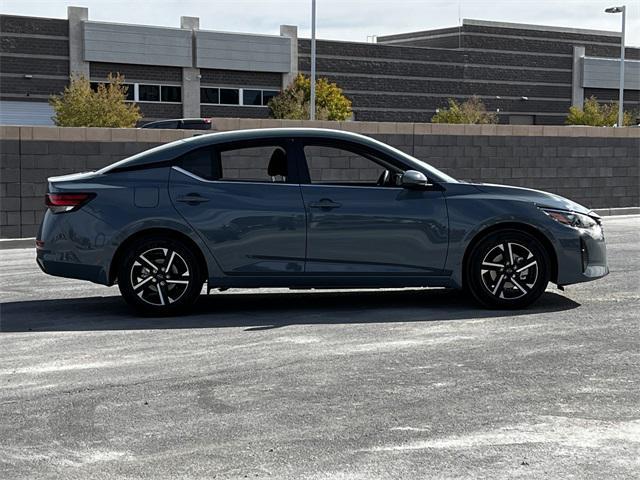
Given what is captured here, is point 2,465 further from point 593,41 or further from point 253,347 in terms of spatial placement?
point 593,41

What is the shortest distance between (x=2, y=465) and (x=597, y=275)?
6.06 metres

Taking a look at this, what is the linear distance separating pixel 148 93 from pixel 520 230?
2384 inches

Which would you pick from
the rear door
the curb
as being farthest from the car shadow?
the curb

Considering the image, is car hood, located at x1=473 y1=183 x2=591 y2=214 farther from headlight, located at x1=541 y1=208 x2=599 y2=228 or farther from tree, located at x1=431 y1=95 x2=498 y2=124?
tree, located at x1=431 y1=95 x2=498 y2=124

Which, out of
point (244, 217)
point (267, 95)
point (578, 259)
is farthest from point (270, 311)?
point (267, 95)

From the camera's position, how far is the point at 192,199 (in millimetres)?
8844

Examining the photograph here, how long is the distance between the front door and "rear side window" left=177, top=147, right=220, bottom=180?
2.71ft

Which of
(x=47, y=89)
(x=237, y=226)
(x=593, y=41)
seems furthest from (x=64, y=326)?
(x=593, y=41)

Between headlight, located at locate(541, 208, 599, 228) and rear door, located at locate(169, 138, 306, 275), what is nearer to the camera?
rear door, located at locate(169, 138, 306, 275)

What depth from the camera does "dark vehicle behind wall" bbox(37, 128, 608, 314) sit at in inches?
347

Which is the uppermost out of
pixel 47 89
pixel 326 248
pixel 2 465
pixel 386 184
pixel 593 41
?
pixel 593 41

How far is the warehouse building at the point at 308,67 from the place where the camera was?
64000mm

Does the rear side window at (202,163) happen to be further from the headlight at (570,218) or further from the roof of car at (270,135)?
the headlight at (570,218)

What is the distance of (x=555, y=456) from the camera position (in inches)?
189
